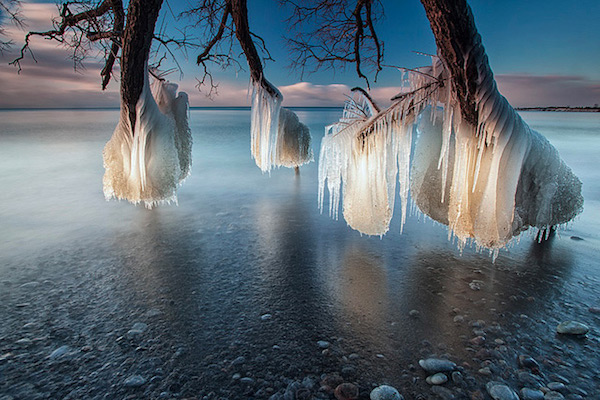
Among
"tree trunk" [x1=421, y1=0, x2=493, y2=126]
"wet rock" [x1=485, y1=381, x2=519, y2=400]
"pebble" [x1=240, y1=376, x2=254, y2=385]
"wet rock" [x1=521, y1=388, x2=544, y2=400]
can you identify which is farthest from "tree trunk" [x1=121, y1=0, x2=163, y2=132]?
"wet rock" [x1=521, y1=388, x2=544, y2=400]

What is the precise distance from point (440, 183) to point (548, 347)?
1594 millimetres

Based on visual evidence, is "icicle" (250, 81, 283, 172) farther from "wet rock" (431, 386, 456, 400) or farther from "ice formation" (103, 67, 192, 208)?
"wet rock" (431, 386, 456, 400)

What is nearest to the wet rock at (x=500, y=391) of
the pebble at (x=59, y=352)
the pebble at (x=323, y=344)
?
the pebble at (x=323, y=344)

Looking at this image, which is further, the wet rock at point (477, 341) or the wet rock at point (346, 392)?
the wet rock at point (477, 341)

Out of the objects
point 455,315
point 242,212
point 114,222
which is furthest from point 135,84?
point 455,315

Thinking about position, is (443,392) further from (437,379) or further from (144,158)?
(144,158)

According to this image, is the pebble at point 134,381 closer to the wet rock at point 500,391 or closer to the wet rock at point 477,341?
the wet rock at point 500,391

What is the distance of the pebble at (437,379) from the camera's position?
1.67 m

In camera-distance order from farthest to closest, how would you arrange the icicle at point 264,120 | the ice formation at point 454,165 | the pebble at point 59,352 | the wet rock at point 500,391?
1. the icicle at point 264,120
2. the ice formation at point 454,165
3. the pebble at point 59,352
4. the wet rock at point 500,391

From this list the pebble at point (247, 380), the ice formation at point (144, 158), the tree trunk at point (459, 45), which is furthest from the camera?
the ice formation at point (144, 158)

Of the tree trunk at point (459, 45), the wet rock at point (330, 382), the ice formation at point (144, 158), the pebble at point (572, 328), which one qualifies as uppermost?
the tree trunk at point (459, 45)

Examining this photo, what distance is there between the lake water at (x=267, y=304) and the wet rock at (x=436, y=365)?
0.06 meters

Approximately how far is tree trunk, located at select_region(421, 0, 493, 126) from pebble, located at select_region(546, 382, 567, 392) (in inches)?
69.6

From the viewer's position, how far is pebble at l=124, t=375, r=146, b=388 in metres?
1.65
